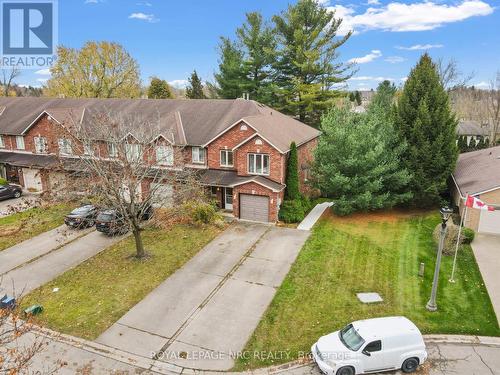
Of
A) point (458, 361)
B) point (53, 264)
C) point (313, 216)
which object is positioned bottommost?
point (458, 361)

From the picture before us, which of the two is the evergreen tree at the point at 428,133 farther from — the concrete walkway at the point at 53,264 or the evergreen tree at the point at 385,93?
the evergreen tree at the point at 385,93

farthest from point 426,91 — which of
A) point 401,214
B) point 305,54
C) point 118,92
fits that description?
point 118,92

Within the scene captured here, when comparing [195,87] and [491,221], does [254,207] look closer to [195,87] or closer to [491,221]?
[491,221]

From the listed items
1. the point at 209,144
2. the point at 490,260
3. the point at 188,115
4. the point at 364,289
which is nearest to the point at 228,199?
the point at 209,144

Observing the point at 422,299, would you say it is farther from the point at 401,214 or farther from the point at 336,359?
the point at 401,214

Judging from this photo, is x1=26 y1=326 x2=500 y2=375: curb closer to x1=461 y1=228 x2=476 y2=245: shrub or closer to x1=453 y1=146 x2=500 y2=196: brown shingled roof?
x1=461 y1=228 x2=476 y2=245: shrub

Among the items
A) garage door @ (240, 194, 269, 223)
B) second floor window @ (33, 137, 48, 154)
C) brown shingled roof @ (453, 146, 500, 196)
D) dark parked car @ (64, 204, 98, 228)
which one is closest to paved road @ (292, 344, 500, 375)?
brown shingled roof @ (453, 146, 500, 196)

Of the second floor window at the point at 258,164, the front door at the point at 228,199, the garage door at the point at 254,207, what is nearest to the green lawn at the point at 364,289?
the garage door at the point at 254,207
